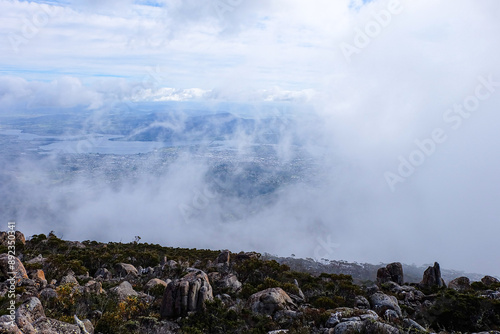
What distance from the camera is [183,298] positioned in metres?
15.4

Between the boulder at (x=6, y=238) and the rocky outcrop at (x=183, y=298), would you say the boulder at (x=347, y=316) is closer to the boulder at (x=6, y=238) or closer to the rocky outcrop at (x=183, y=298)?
the rocky outcrop at (x=183, y=298)

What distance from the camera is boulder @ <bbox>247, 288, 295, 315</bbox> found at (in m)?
15.6

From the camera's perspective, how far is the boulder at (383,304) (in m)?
16.1

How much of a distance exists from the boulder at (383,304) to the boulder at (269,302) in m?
4.47

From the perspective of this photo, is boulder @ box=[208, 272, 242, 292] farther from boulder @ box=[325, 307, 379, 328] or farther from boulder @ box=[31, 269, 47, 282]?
boulder @ box=[31, 269, 47, 282]

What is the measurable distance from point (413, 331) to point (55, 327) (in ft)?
40.7

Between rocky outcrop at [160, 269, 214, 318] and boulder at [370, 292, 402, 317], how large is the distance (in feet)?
28.7

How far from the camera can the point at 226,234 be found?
18150 centimetres

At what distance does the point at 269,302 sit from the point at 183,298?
13.8ft

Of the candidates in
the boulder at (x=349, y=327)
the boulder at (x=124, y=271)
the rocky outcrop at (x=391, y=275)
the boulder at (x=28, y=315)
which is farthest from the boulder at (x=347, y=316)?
the rocky outcrop at (x=391, y=275)

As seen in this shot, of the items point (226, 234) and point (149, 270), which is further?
point (226, 234)

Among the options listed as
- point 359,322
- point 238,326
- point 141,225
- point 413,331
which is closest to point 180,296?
point 238,326

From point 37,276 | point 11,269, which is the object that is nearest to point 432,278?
point 37,276

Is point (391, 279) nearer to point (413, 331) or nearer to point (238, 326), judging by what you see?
point (413, 331)
